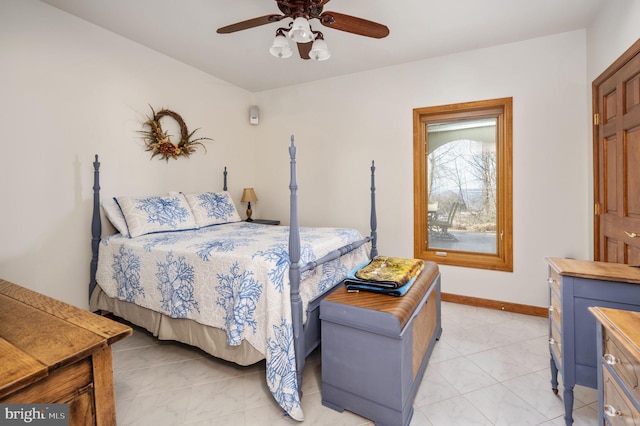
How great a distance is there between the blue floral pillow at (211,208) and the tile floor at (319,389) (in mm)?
1177

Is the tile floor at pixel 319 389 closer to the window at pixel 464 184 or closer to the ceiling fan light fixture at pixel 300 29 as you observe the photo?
the window at pixel 464 184

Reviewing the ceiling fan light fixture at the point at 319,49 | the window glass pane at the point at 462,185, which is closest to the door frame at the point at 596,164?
the window glass pane at the point at 462,185

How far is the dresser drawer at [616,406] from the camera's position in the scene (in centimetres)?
92

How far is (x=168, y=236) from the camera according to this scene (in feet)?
8.38

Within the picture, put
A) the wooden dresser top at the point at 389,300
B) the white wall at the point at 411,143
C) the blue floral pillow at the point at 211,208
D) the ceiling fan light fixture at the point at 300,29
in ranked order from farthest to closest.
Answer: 1. the blue floral pillow at the point at 211,208
2. the white wall at the point at 411,143
3. the ceiling fan light fixture at the point at 300,29
4. the wooden dresser top at the point at 389,300

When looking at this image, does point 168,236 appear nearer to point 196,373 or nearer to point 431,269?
point 196,373

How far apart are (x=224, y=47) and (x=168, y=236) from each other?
196 cm

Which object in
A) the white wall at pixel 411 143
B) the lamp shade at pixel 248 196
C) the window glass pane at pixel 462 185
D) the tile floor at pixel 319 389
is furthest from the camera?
the lamp shade at pixel 248 196

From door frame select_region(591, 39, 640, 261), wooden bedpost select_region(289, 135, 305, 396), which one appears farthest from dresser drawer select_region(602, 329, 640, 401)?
door frame select_region(591, 39, 640, 261)

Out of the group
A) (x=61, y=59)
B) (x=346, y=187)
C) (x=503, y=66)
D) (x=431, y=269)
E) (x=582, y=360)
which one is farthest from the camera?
(x=346, y=187)

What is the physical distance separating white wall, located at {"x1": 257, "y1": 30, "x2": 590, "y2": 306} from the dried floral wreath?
118 cm

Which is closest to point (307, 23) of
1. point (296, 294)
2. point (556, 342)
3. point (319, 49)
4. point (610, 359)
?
point (319, 49)

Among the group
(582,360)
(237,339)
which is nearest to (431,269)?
(582,360)

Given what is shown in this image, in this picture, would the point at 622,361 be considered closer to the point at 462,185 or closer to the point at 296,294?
the point at 296,294
